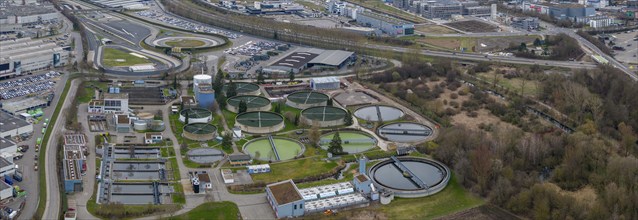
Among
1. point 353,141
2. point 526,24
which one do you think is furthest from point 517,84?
point 526,24

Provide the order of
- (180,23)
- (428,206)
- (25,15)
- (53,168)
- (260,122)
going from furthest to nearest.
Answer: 1. (180,23)
2. (25,15)
3. (260,122)
4. (53,168)
5. (428,206)

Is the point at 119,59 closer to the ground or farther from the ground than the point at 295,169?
farther from the ground

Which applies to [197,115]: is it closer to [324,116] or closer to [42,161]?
[324,116]

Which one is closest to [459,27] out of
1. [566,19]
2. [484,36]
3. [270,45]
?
[484,36]

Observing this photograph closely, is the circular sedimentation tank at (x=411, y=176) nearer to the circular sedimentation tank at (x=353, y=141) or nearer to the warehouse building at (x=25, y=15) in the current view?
the circular sedimentation tank at (x=353, y=141)

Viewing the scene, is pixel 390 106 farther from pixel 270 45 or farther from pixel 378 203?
pixel 270 45

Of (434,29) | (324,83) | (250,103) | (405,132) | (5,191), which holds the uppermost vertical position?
(434,29)

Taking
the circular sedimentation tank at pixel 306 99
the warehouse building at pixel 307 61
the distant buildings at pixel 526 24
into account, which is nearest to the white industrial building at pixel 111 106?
the circular sedimentation tank at pixel 306 99
